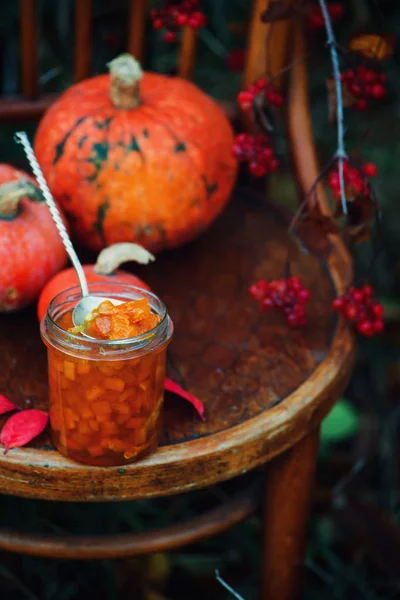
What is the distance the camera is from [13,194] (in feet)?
2.48

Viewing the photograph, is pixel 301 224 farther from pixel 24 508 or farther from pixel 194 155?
pixel 24 508

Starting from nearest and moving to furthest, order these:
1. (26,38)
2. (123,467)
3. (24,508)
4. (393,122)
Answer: (123,467) < (26,38) < (24,508) < (393,122)

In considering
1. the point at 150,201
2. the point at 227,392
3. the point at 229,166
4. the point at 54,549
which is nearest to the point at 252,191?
the point at 229,166

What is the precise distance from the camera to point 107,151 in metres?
0.87

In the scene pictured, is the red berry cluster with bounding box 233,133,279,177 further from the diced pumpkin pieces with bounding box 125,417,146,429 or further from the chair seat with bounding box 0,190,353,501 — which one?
the diced pumpkin pieces with bounding box 125,417,146,429

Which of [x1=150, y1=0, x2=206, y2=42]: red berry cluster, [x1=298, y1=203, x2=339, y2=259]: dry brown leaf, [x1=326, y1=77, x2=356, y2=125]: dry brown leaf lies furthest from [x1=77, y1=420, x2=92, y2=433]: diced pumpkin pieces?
[x1=150, y1=0, x2=206, y2=42]: red berry cluster

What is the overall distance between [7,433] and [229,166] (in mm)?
485

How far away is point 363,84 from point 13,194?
441mm

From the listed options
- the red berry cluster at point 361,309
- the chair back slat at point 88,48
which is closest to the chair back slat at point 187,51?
the chair back slat at point 88,48

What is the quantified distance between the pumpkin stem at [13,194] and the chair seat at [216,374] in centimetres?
13

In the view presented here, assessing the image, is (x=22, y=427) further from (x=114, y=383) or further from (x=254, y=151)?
(x=254, y=151)

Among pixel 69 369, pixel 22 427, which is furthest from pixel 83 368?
pixel 22 427

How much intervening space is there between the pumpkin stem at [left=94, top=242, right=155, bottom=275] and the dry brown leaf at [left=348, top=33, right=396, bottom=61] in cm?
34

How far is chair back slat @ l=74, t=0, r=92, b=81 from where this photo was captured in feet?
3.47
